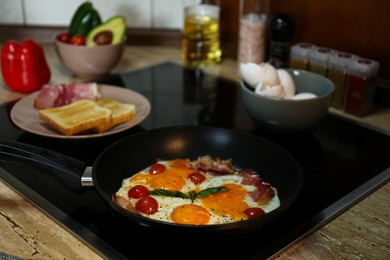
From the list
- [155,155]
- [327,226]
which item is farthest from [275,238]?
[155,155]

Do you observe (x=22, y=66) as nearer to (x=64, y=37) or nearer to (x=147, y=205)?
(x=64, y=37)

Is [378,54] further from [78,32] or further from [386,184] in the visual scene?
[78,32]

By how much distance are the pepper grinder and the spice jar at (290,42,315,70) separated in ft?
0.12

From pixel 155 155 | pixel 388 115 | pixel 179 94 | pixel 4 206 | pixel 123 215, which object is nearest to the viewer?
pixel 123 215

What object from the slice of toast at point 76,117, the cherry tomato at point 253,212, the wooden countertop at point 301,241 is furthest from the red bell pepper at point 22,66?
the cherry tomato at point 253,212

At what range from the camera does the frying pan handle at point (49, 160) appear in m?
0.82

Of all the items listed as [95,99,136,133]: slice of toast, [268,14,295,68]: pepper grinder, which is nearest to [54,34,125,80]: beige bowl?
[95,99,136,133]: slice of toast

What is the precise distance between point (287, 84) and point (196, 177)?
37cm

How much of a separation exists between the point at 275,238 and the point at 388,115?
639 millimetres

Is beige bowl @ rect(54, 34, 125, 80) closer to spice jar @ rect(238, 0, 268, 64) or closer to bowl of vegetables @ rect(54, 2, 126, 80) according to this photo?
bowl of vegetables @ rect(54, 2, 126, 80)

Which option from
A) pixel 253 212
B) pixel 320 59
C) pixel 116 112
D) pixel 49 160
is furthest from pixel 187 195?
pixel 320 59

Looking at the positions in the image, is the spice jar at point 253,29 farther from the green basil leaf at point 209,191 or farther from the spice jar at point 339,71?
the green basil leaf at point 209,191

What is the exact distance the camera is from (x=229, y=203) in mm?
824

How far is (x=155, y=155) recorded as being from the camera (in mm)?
1015
